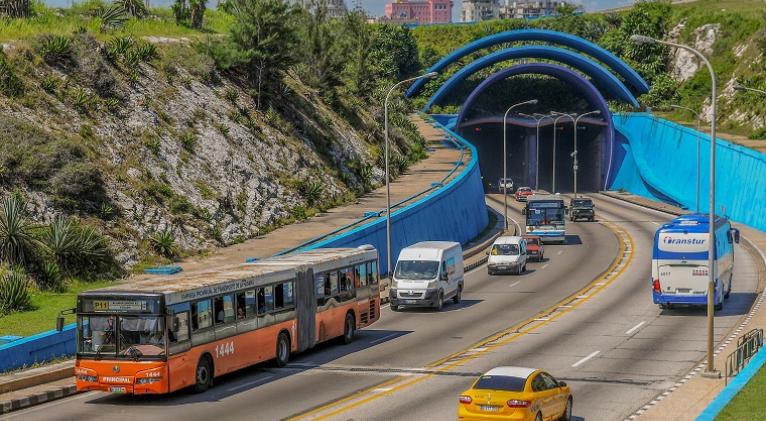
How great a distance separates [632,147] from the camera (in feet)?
416

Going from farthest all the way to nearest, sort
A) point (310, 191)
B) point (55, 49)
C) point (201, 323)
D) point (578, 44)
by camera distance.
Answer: point (578, 44) → point (310, 191) → point (55, 49) → point (201, 323)

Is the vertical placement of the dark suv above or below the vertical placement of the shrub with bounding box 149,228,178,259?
below

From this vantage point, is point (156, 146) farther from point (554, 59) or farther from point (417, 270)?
point (554, 59)

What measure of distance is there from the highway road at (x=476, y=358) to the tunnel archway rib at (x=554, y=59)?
7978cm

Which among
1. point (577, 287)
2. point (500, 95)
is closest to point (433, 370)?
point (577, 287)

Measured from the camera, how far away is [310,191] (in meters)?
63.3

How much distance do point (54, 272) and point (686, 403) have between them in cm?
2353

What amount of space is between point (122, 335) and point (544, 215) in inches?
1922

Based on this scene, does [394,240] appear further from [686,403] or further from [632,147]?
[632,147]

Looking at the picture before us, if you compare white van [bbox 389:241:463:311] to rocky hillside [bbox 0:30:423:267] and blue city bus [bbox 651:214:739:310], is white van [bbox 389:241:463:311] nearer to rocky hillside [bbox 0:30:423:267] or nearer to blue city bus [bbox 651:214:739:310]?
blue city bus [bbox 651:214:739:310]

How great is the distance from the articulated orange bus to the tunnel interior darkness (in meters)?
104

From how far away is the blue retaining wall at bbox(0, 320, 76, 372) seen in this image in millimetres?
29156

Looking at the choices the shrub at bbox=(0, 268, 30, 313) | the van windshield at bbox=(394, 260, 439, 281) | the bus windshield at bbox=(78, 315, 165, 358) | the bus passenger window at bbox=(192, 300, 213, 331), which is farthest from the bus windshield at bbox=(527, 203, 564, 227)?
the bus windshield at bbox=(78, 315, 165, 358)

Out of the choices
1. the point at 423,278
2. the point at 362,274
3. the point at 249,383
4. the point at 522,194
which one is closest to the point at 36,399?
the point at 249,383
